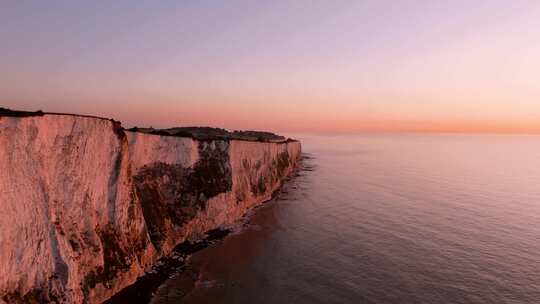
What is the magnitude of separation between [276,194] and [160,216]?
3006cm

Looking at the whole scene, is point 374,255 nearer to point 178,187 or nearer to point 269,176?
point 178,187

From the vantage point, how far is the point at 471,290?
78.7 feet

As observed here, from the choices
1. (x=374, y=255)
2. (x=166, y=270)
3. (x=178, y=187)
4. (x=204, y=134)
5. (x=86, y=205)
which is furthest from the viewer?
(x=204, y=134)

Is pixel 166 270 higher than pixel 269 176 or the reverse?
the reverse

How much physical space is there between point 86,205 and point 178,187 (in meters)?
12.2

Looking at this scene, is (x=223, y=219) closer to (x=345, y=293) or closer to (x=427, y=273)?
(x=345, y=293)

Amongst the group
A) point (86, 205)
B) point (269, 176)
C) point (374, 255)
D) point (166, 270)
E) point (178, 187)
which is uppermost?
point (86, 205)

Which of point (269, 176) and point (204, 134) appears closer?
point (269, 176)

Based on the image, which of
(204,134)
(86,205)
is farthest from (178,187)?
(204,134)

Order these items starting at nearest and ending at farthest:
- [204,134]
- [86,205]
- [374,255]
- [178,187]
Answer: [86,205] < [374,255] < [178,187] < [204,134]

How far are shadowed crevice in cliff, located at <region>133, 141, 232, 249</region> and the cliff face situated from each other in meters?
0.10

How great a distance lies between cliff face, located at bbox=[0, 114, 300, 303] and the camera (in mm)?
16688

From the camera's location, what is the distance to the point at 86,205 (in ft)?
70.2

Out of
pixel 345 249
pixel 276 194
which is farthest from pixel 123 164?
pixel 276 194
